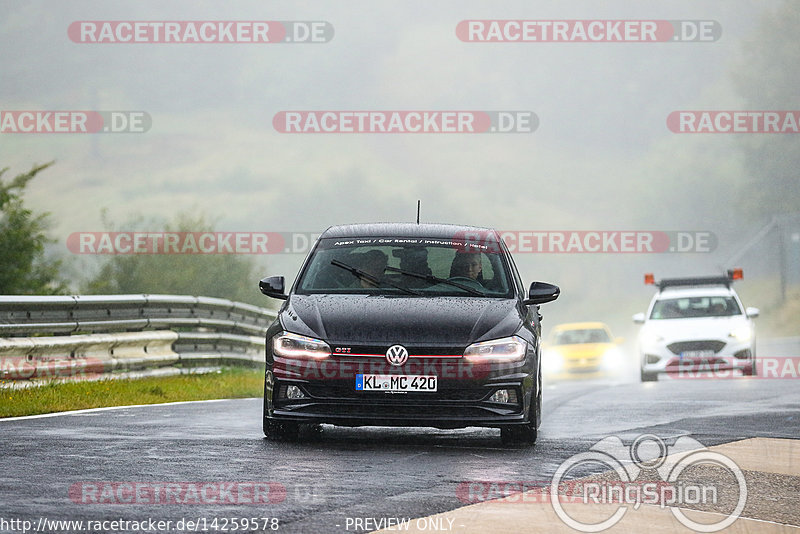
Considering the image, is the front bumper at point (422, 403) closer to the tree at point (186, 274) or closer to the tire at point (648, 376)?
the tire at point (648, 376)

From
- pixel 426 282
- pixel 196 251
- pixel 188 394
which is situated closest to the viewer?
pixel 426 282

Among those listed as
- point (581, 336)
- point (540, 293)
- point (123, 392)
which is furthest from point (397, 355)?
point (581, 336)

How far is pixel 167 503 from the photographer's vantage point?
6.44 metres

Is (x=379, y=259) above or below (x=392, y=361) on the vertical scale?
above

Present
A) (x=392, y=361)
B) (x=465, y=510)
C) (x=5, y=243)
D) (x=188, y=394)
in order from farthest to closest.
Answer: (x=5, y=243) → (x=188, y=394) → (x=392, y=361) → (x=465, y=510)

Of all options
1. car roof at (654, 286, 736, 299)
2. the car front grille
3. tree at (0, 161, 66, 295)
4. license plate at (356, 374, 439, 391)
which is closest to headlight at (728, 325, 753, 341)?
the car front grille

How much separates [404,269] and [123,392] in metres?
5.36

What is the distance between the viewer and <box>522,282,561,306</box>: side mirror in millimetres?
10438

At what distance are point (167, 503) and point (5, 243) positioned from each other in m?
40.8

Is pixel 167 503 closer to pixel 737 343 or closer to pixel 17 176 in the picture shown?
pixel 737 343

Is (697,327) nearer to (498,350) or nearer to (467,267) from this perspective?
(467,267)

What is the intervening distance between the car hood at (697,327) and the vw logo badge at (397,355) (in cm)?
→ 1414

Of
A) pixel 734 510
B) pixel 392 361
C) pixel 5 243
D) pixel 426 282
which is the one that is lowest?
pixel 734 510

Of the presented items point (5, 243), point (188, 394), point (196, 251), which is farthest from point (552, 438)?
point (196, 251)
